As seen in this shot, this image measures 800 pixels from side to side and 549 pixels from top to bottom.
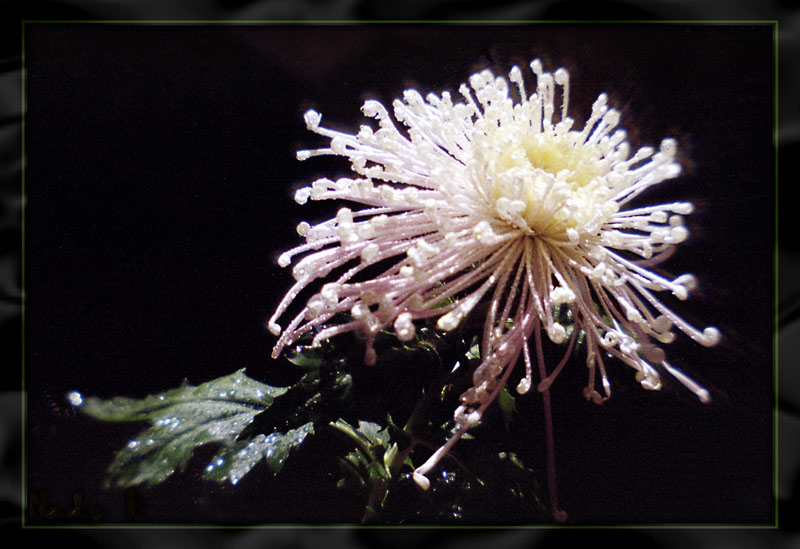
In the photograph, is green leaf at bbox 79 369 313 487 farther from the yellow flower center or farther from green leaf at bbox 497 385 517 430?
the yellow flower center

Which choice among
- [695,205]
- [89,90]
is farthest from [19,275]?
[695,205]

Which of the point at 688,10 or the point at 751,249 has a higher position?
the point at 688,10

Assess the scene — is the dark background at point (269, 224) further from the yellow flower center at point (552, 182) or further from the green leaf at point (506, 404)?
the yellow flower center at point (552, 182)

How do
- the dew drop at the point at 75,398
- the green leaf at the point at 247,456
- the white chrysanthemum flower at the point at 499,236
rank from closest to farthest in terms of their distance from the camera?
the white chrysanthemum flower at the point at 499,236, the green leaf at the point at 247,456, the dew drop at the point at 75,398

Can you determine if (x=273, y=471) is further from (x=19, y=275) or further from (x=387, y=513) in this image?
(x=19, y=275)

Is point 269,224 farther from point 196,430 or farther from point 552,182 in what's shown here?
point 552,182

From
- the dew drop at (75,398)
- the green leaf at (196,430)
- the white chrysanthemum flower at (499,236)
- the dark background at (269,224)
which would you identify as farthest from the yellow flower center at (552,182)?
the dew drop at (75,398)
